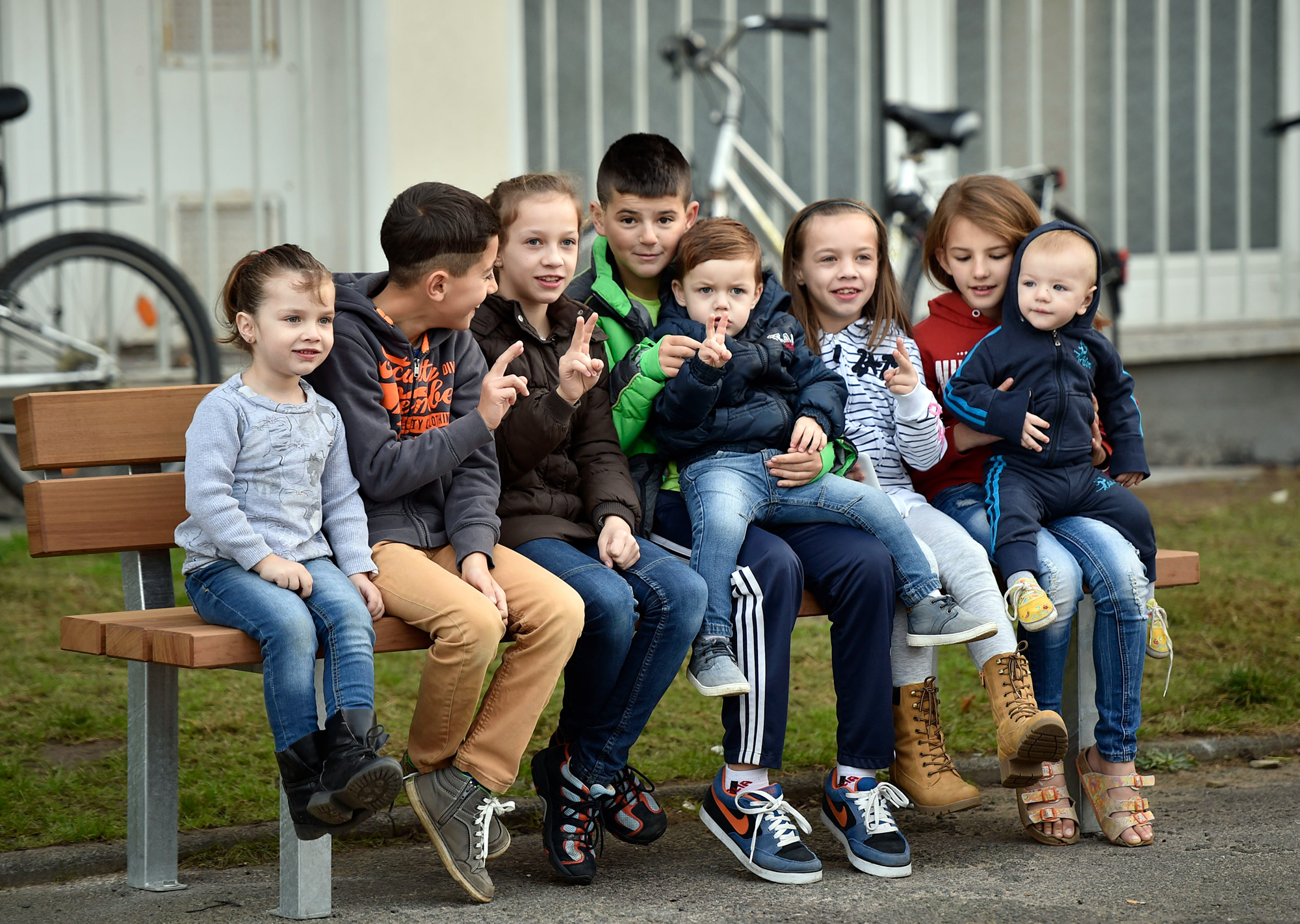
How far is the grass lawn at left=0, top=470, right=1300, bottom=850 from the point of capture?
10.4ft

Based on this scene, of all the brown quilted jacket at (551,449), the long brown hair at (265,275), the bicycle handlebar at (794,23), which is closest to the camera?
the long brown hair at (265,275)

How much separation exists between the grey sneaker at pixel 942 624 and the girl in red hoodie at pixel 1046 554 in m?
0.21

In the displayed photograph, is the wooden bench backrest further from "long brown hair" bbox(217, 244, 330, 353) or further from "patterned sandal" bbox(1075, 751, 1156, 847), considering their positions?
"patterned sandal" bbox(1075, 751, 1156, 847)

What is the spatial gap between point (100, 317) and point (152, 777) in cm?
372

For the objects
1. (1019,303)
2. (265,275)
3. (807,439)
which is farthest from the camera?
(1019,303)

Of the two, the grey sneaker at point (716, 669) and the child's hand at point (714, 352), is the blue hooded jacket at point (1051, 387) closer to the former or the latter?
the child's hand at point (714, 352)

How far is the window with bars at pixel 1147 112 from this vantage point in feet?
24.8

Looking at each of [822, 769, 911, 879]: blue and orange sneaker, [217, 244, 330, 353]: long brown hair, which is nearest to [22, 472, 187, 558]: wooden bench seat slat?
[217, 244, 330, 353]: long brown hair

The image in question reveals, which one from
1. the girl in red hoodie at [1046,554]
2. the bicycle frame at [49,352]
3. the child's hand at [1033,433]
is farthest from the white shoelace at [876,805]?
the bicycle frame at [49,352]

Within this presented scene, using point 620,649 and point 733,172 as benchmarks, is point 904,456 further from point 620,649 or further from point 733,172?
point 733,172

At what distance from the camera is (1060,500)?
3.13 m

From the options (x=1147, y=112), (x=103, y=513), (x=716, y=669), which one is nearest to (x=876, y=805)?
(x=716, y=669)

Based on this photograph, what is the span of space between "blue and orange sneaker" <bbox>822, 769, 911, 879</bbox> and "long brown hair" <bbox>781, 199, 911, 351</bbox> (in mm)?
1040

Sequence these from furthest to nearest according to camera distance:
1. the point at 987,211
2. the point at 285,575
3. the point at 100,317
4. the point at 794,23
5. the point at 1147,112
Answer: the point at 1147,112
the point at 794,23
the point at 100,317
the point at 987,211
the point at 285,575
